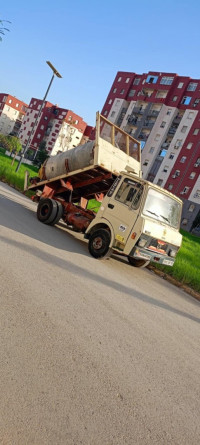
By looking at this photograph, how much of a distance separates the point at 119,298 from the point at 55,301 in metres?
1.50

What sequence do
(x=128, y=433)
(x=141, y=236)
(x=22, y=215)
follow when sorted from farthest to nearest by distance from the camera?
(x=22, y=215)
(x=141, y=236)
(x=128, y=433)

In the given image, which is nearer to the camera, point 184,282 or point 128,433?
point 128,433

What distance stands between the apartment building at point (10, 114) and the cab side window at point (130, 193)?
103 m

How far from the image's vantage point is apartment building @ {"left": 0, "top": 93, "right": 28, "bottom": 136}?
104 metres

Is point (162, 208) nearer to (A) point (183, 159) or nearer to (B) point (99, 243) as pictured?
(B) point (99, 243)

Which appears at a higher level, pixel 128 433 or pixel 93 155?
pixel 93 155

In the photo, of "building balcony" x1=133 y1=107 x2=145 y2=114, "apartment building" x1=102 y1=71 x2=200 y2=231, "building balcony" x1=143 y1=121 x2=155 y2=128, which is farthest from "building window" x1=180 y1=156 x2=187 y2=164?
"building balcony" x1=133 y1=107 x2=145 y2=114

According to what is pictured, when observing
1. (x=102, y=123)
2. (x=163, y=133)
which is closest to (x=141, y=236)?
(x=102, y=123)

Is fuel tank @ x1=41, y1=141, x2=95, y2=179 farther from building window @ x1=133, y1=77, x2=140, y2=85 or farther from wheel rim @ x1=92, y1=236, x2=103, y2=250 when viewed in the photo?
building window @ x1=133, y1=77, x2=140, y2=85

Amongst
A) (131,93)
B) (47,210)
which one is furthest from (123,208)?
(131,93)

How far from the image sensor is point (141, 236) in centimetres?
729

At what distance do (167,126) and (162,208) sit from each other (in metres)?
48.4

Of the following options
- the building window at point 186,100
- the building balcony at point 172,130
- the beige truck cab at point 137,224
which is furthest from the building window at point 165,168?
the beige truck cab at point 137,224

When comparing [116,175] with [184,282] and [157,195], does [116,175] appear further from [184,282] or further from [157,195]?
[184,282]
